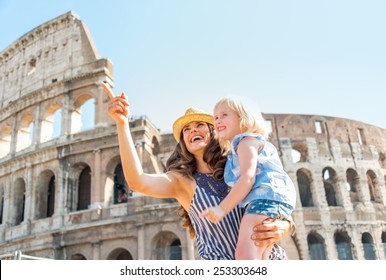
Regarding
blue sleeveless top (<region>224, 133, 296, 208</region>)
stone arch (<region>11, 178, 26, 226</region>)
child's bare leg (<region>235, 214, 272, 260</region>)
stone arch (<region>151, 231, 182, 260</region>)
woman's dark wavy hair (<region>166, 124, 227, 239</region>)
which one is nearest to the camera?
child's bare leg (<region>235, 214, 272, 260</region>)

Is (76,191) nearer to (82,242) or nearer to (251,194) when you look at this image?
(82,242)

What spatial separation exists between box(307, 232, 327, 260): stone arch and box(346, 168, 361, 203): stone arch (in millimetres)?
3197

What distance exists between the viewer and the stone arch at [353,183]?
803 inches

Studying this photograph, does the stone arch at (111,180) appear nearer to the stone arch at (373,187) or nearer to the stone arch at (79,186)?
the stone arch at (79,186)

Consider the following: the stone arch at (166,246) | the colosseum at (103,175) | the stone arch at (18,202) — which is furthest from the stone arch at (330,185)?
the stone arch at (18,202)

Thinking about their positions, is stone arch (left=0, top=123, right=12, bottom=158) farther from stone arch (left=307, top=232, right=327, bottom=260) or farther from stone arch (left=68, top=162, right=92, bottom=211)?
stone arch (left=307, top=232, right=327, bottom=260)

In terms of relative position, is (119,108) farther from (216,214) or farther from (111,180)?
(111,180)

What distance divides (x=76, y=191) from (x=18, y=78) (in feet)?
29.6

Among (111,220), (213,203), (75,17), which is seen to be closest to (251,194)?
(213,203)

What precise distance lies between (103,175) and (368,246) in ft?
41.7

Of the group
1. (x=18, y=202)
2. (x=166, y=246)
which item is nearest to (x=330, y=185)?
(x=166, y=246)

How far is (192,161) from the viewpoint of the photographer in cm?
271

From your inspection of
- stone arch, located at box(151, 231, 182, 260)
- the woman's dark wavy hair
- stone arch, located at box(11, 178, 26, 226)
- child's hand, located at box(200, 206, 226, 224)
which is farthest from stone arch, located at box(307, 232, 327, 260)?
child's hand, located at box(200, 206, 226, 224)

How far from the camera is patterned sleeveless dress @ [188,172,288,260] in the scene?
7.36ft
